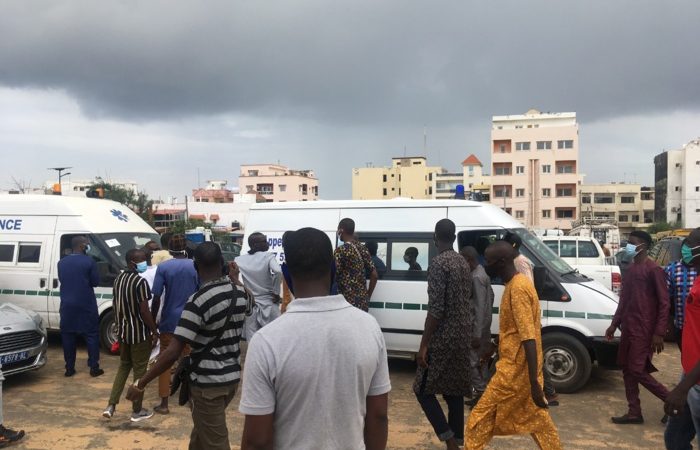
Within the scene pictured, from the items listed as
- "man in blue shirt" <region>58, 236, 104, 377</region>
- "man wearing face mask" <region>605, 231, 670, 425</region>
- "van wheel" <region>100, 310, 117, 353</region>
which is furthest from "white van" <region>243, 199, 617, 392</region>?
"van wheel" <region>100, 310, 117, 353</region>

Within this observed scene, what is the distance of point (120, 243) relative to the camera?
8938 millimetres

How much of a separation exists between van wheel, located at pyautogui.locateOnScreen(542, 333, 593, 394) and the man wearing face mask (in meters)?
0.84

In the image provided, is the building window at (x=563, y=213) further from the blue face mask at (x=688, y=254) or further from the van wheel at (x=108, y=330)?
the blue face mask at (x=688, y=254)

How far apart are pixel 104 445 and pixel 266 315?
2.27 meters

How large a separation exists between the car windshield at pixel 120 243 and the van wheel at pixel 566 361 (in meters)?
6.19

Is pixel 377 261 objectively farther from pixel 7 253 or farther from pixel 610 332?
pixel 7 253

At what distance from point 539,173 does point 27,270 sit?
62.4m

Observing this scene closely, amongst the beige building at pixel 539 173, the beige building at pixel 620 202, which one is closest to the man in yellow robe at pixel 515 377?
the beige building at pixel 539 173

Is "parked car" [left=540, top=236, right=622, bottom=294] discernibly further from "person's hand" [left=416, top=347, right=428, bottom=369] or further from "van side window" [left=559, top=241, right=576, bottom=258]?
"person's hand" [left=416, top=347, right=428, bottom=369]

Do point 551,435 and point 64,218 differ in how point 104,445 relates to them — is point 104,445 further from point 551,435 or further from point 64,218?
point 64,218

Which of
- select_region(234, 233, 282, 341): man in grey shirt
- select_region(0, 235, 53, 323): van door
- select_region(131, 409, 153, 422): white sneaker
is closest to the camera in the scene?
select_region(131, 409, 153, 422): white sneaker

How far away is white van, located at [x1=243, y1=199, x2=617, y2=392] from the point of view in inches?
255

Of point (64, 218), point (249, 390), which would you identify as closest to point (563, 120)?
point (64, 218)

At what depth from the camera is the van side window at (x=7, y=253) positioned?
894cm
